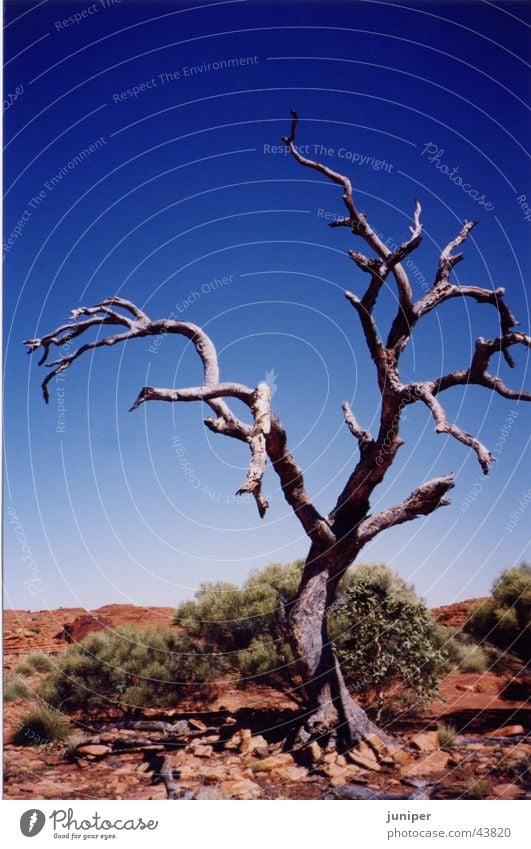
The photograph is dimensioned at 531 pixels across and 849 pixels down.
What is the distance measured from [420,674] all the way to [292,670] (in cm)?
269

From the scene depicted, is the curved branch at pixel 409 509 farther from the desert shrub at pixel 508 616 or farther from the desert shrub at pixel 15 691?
the desert shrub at pixel 15 691

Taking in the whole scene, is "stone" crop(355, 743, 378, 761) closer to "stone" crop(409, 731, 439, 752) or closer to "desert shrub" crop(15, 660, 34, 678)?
"stone" crop(409, 731, 439, 752)

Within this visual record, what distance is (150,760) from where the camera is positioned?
9602 millimetres

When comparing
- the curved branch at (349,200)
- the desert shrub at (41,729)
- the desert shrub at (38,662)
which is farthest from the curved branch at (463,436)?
the desert shrub at (38,662)

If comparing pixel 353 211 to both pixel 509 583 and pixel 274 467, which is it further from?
pixel 509 583

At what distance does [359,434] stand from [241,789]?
5173 millimetres

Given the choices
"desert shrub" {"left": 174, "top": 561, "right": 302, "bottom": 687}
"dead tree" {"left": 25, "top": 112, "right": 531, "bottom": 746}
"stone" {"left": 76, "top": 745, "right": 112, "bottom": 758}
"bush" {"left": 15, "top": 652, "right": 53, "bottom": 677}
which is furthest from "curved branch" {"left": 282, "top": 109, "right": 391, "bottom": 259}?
"bush" {"left": 15, "top": 652, "right": 53, "bottom": 677}

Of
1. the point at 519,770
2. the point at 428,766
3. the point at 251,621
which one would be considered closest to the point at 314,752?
the point at 428,766

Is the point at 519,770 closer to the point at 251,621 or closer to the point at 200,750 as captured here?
the point at 200,750

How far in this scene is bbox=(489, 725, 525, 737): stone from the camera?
1002 cm

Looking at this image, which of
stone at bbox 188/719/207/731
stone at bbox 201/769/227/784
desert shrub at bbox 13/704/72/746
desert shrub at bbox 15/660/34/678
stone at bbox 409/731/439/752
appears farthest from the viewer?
desert shrub at bbox 15/660/34/678

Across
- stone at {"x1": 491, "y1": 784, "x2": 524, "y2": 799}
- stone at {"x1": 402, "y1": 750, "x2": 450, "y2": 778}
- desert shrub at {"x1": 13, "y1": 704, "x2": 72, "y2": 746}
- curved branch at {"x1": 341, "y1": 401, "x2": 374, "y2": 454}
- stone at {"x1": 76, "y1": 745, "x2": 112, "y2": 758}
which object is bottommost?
stone at {"x1": 491, "y1": 784, "x2": 524, "y2": 799}

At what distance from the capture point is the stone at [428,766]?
8.78 m

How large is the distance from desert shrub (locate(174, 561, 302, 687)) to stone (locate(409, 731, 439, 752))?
2.90 meters
